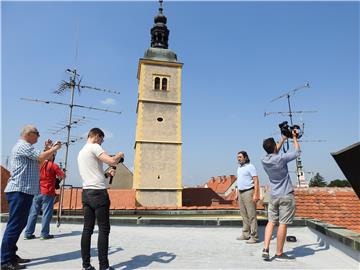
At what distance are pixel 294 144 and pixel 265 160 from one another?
1.58 feet

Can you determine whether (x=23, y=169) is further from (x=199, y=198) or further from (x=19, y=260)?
(x=199, y=198)

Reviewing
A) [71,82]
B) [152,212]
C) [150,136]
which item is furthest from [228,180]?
[71,82]

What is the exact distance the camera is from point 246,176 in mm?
5715

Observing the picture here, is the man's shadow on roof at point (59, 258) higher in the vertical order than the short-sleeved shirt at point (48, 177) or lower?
lower

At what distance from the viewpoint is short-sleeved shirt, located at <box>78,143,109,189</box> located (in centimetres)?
364

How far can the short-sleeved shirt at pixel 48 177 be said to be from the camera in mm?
5688

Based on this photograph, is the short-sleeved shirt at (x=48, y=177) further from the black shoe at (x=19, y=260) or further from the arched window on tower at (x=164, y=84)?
the arched window on tower at (x=164, y=84)

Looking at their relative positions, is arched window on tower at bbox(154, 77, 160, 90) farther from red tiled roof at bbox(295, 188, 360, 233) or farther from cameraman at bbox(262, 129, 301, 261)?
cameraman at bbox(262, 129, 301, 261)

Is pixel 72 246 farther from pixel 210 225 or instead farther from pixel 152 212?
pixel 152 212

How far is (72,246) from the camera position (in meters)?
4.95

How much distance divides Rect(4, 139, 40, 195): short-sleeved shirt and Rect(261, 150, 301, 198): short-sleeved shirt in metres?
3.26

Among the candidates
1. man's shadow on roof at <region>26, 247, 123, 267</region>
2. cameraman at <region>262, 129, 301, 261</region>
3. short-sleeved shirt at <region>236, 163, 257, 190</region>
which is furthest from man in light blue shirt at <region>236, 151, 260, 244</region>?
man's shadow on roof at <region>26, 247, 123, 267</region>

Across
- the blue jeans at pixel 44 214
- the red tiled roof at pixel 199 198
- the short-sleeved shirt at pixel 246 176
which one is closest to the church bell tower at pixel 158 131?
the red tiled roof at pixel 199 198

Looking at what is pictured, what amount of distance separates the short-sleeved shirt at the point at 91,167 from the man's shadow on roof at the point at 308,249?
10.1 feet
